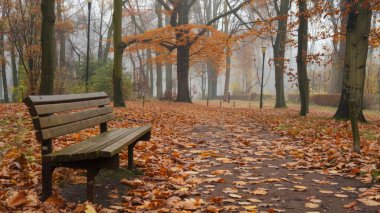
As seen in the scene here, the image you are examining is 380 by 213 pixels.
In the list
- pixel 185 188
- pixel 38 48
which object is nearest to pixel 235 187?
pixel 185 188

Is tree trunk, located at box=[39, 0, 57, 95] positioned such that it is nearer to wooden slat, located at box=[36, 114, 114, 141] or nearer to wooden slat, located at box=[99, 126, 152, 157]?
wooden slat, located at box=[36, 114, 114, 141]

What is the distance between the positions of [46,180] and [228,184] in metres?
2.03

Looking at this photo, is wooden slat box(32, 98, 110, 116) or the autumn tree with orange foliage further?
the autumn tree with orange foliage

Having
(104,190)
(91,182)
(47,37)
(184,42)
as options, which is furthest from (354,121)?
(184,42)

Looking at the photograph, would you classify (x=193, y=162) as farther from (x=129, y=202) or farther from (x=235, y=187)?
(x=129, y=202)

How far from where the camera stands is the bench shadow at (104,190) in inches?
138

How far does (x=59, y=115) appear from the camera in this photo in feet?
12.0

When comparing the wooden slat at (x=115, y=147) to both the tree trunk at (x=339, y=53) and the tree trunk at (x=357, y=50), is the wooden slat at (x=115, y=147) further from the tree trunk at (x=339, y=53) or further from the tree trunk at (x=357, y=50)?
the tree trunk at (x=339, y=53)

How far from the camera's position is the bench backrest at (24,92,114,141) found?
10.4ft

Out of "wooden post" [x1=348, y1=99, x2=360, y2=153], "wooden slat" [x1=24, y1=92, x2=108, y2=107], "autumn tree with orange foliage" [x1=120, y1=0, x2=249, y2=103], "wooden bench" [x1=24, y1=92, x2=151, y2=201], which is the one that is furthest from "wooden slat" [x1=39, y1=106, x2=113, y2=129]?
"autumn tree with orange foliage" [x1=120, y1=0, x2=249, y2=103]

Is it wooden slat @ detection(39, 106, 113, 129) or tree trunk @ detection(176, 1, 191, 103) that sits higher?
tree trunk @ detection(176, 1, 191, 103)

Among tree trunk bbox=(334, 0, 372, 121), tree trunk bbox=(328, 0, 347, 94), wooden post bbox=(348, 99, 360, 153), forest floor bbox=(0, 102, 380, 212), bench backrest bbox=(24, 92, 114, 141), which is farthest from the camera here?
tree trunk bbox=(328, 0, 347, 94)

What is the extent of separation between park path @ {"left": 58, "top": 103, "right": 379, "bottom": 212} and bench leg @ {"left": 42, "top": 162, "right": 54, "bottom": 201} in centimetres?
20

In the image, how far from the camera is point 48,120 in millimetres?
3330
